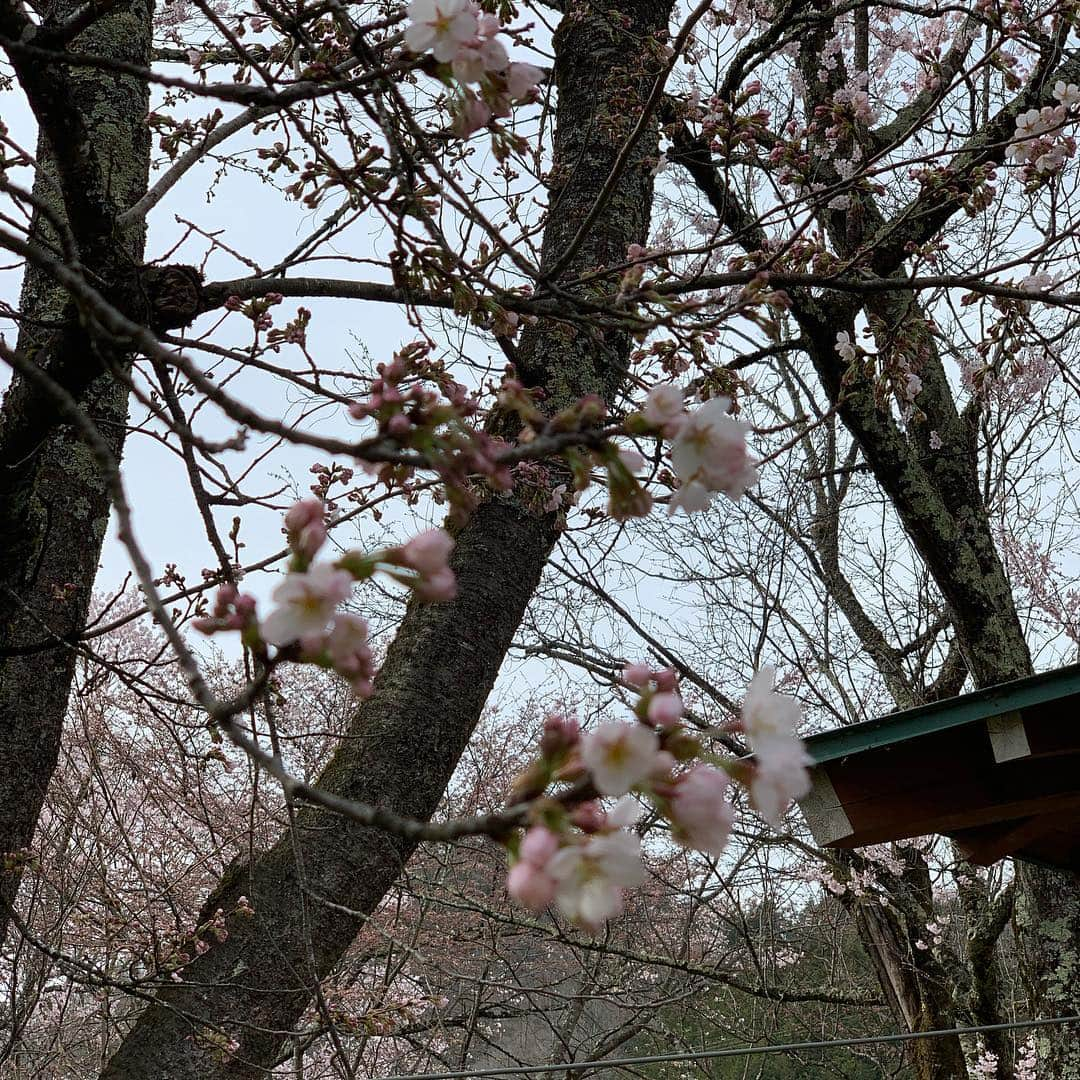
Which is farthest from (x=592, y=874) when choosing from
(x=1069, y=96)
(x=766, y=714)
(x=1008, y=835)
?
(x=1008, y=835)

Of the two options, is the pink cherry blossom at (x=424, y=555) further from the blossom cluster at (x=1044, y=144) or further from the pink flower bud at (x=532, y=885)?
the blossom cluster at (x=1044, y=144)

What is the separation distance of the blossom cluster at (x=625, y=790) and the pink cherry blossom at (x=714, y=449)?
14cm

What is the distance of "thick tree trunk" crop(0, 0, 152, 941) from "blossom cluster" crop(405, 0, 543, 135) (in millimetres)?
893

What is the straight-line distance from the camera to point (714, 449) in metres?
0.61

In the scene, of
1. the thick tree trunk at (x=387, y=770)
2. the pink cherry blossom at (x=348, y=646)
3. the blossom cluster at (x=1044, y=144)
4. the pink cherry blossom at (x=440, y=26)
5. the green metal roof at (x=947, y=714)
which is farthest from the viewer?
the green metal roof at (x=947, y=714)

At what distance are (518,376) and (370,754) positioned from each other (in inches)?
36.7

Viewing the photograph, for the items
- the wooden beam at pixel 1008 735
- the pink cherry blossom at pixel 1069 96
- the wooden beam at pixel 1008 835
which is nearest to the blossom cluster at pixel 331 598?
the pink cherry blossom at pixel 1069 96

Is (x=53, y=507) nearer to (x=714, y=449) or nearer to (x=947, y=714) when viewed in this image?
(x=714, y=449)

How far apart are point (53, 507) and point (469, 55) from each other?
54.6 inches

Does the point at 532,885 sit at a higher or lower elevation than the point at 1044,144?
lower

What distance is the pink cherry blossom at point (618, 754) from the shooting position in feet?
1.45

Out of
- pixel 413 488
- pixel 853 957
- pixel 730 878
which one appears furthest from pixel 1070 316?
pixel 853 957

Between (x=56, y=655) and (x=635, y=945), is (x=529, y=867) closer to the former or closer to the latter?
(x=56, y=655)

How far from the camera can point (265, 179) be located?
241cm
